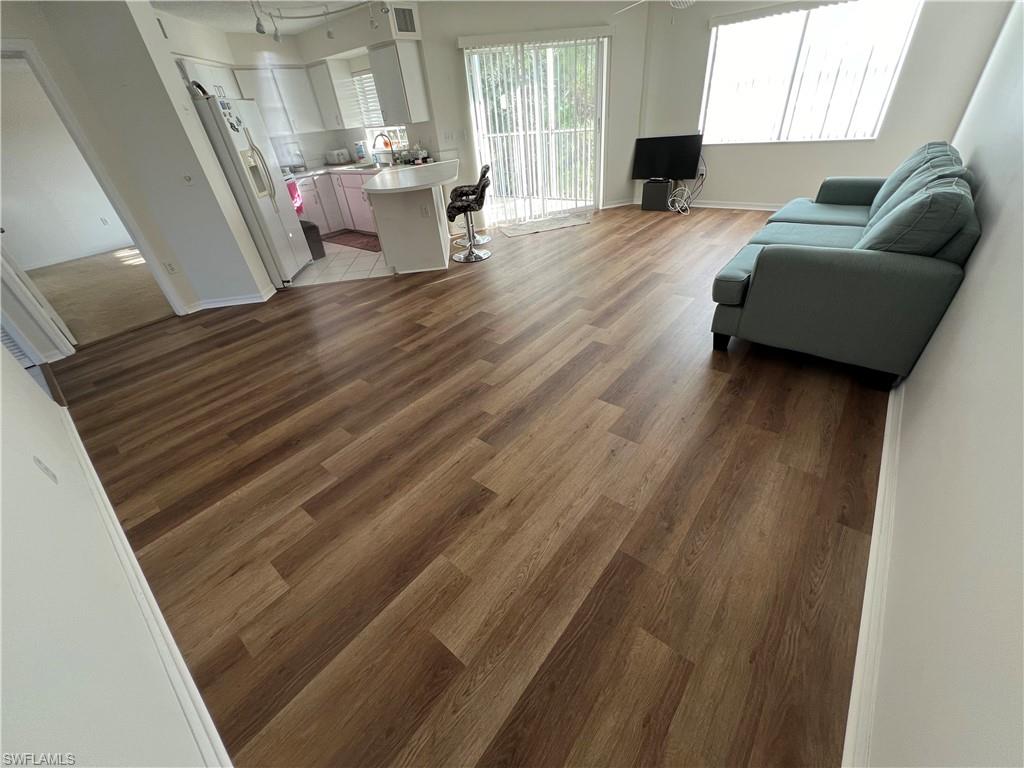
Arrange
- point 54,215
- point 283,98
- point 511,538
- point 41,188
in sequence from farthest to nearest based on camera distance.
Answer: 1. point 54,215
2. point 41,188
3. point 283,98
4. point 511,538

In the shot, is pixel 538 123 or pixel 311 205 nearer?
pixel 538 123

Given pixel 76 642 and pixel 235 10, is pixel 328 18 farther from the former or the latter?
pixel 76 642

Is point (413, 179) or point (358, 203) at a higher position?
point (413, 179)

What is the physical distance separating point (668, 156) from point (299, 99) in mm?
5238

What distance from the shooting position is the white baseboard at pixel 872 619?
0.97 m

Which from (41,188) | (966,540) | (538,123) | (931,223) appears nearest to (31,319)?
(41,188)

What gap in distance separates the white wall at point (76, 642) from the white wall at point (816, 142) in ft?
21.6

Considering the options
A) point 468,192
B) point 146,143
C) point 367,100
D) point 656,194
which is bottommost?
point 656,194

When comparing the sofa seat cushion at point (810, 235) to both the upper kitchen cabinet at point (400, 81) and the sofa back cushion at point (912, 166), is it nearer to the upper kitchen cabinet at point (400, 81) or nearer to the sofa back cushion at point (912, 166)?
the sofa back cushion at point (912, 166)

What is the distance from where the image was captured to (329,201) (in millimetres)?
→ 6098

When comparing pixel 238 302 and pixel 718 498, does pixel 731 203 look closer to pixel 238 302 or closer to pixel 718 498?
pixel 718 498

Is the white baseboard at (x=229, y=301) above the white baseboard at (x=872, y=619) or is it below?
above

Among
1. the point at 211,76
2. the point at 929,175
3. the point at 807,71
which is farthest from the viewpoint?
the point at 807,71

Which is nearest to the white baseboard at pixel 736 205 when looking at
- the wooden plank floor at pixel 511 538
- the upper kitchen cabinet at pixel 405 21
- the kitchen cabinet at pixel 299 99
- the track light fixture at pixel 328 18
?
the wooden plank floor at pixel 511 538
